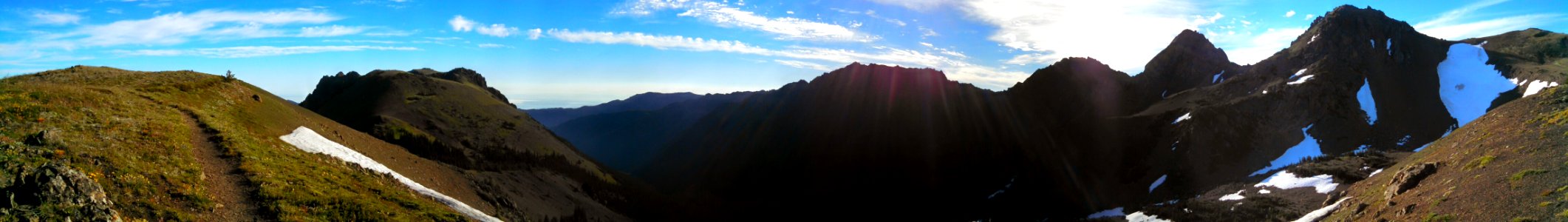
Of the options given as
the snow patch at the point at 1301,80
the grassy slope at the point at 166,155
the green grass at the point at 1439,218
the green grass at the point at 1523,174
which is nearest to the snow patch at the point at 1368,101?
the snow patch at the point at 1301,80

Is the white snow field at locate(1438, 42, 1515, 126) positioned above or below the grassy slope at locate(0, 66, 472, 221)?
above

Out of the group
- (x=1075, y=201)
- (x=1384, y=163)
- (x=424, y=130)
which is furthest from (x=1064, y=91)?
(x=424, y=130)

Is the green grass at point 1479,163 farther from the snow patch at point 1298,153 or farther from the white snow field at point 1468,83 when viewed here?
the white snow field at point 1468,83

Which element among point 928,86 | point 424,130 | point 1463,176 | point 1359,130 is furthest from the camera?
point 928,86

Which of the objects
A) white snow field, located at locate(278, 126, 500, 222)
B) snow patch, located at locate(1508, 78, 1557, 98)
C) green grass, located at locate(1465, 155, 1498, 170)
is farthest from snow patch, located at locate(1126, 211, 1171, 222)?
white snow field, located at locate(278, 126, 500, 222)

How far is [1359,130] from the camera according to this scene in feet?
259

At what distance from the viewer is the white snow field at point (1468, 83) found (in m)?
75.4

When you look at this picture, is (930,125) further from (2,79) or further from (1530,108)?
(2,79)

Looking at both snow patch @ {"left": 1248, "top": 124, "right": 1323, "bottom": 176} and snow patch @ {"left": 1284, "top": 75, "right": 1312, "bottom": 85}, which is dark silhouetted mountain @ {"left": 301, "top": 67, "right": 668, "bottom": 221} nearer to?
snow patch @ {"left": 1248, "top": 124, "right": 1323, "bottom": 176}

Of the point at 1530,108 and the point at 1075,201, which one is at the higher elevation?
the point at 1530,108

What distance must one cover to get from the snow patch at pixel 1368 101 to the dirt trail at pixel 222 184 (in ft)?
360

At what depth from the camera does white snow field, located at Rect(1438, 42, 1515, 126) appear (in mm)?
75375

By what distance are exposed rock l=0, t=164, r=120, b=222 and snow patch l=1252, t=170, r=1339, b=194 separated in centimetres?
7204

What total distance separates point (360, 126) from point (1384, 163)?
12517cm
